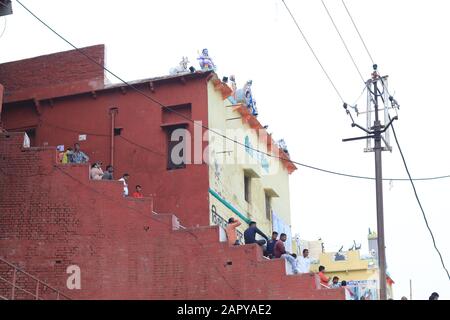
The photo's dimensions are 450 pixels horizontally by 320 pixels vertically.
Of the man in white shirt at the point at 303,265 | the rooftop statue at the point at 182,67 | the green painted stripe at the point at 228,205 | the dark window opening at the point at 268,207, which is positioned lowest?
the man in white shirt at the point at 303,265

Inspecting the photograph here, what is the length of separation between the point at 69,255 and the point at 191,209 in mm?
5599

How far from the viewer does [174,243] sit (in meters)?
24.7

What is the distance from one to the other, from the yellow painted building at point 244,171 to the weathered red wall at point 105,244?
4867 mm

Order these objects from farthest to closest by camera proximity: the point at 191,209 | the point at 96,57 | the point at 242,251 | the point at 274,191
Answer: the point at 274,191 < the point at 96,57 < the point at 191,209 < the point at 242,251

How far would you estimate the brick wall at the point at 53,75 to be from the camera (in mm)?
31984

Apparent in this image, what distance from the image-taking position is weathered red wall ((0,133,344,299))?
2430 centimetres

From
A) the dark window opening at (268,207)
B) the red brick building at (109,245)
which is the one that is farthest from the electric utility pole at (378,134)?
the dark window opening at (268,207)

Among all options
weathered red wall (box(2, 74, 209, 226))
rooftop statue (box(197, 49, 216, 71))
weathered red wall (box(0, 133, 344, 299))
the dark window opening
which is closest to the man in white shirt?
weathered red wall (box(0, 133, 344, 299))

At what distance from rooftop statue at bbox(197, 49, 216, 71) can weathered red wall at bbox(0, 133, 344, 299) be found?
7.71m

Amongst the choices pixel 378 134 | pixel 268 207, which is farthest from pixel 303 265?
pixel 268 207

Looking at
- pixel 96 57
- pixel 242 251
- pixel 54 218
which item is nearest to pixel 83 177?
pixel 54 218

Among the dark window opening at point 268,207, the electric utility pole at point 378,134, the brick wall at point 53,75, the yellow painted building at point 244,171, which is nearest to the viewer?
the electric utility pole at point 378,134

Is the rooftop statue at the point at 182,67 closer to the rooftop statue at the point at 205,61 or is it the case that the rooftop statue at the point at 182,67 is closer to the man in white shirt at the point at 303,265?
the rooftop statue at the point at 205,61

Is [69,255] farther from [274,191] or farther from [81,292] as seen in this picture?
[274,191]
